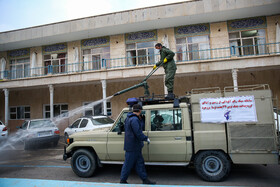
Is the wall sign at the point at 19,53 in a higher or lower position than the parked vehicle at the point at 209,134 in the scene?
higher

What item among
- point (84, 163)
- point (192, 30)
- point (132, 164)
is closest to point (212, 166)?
point (132, 164)

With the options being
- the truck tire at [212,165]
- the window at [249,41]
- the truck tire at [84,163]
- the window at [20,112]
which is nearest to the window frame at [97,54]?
the window at [20,112]

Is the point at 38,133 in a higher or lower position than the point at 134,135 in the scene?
lower

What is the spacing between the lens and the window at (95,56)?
47.9 feet

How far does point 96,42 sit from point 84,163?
1159 centimetres

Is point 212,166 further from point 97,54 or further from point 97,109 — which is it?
point 97,54

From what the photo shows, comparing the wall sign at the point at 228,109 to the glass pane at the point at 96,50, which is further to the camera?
the glass pane at the point at 96,50

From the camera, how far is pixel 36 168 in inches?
232

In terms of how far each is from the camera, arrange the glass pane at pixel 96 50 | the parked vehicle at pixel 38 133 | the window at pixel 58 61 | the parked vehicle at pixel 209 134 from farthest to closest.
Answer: the window at pixel 58 61
the glass pane at pixel 96 50
the parked vehicle at pixel 38 133
the parked vehicle at pixel 209 134

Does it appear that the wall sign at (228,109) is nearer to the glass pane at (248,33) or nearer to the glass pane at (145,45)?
the glass pane at (145,45)

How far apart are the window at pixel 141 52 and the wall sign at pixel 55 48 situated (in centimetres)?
544

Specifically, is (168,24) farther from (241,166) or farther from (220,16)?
(241,166)

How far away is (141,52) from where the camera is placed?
14.0 meters

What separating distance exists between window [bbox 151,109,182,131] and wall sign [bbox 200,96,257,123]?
1.83 feet
